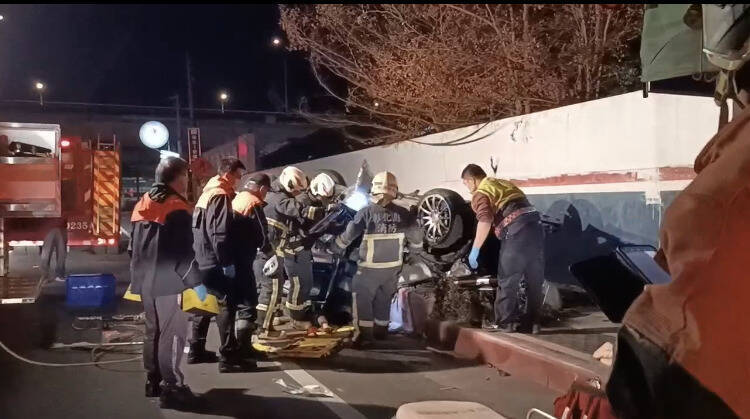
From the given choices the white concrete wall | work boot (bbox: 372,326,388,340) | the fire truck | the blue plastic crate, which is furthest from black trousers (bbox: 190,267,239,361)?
the white concrete wall

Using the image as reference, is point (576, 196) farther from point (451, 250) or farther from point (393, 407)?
point (393, 407)

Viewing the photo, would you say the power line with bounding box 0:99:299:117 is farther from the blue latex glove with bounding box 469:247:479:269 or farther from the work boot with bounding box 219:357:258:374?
the work boot with bounding box 219:357:258:374

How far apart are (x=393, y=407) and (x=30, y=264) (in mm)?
13756

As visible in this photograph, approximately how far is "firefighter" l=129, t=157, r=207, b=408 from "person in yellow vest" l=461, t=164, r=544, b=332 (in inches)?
122

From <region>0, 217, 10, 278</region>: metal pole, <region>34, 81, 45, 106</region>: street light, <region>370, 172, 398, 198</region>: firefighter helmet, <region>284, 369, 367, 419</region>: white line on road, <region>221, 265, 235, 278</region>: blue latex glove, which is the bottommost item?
<region>284, 369, 367, 419</region>: white line on road

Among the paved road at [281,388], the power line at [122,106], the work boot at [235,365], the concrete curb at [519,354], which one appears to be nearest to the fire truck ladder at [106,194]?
the paved road at [281,388]

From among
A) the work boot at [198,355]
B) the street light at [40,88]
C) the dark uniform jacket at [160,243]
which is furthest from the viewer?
the street light at [40,88]

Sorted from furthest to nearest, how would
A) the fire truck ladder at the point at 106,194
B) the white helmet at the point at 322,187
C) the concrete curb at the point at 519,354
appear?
the fire truck ladder at the point at 106,194 < the white helmet at the point at 322,187 < the concrete curb at the point at 519,354

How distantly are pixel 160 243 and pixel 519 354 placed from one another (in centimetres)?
337

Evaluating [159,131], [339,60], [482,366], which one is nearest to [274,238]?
[482,366]

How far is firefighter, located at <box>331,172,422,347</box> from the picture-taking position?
26.7 ft

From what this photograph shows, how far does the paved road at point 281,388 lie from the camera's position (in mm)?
5695

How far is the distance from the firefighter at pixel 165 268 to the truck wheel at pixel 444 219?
11.0ft

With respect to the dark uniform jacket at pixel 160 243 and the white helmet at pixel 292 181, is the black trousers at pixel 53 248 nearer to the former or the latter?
the white helmet at pixel 292 181
